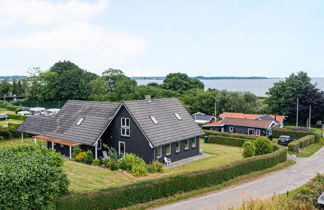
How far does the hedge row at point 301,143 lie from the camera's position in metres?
35.1

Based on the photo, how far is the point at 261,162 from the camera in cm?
2702

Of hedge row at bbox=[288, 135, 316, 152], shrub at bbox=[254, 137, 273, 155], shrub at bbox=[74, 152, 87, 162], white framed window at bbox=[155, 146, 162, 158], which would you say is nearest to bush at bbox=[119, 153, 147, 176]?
white framed window at bbox=[155, 146, 162, 158]

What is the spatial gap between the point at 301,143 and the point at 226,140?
884 cm

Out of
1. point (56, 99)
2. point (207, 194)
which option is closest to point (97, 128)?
point (207, 194)

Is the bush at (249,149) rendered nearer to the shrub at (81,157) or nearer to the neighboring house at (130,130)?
the neighboring house at (130,130)

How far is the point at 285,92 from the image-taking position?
64750 millimetres

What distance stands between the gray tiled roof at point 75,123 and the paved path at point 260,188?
522 inches

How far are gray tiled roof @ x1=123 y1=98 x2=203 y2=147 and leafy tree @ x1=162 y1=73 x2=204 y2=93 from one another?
58758mm

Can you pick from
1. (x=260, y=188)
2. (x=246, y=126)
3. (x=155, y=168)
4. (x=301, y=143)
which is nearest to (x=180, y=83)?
(x=246, y=126)

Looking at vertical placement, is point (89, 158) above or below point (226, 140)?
above

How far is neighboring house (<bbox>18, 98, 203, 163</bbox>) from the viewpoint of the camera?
28594mm

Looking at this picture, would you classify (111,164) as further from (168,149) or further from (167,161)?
(168,149)

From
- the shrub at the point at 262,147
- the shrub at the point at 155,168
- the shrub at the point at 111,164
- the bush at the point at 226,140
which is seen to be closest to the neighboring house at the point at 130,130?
the shrub at the point at 155,168

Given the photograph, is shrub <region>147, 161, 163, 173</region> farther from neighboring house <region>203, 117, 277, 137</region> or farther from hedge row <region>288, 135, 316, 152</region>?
neighboring house <region>203, 117, 277, 137</region>
